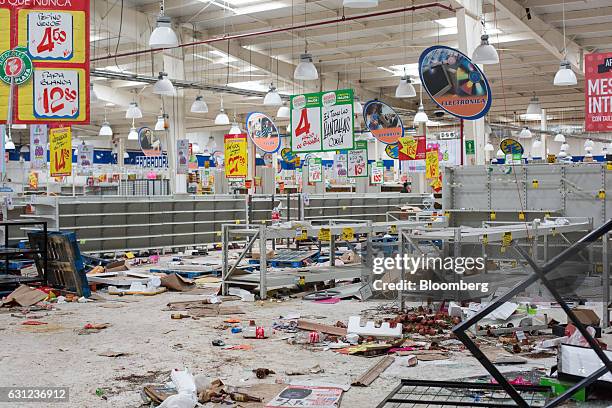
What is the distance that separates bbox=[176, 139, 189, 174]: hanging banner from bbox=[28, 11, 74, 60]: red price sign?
13653 mm

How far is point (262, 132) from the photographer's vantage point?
16438 millimetres

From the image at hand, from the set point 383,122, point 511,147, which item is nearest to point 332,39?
point 383,122

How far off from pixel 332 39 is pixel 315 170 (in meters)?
5.20

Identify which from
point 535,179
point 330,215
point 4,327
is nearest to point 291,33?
point 330,215

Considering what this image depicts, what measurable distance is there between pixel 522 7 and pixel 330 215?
8214 mm

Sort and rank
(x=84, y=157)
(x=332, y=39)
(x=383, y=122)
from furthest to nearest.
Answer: (x=84, y=157) → (x=332, y=39) → (x=383, y=122)

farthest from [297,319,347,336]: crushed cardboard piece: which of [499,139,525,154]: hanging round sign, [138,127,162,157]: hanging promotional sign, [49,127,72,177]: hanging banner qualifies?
[499,139,525,154]: hanging round sign

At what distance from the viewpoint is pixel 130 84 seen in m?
30.8

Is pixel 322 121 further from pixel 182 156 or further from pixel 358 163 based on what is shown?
pixel 182 156

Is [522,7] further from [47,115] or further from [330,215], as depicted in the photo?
[47,115]

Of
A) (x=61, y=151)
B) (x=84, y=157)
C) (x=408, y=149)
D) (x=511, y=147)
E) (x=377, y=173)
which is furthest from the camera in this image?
(x=377, y=173)

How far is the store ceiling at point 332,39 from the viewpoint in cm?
2000

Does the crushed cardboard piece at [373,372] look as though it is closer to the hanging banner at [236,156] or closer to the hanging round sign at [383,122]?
the hanging round sign at [383,122]

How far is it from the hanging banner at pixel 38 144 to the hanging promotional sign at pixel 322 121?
8.50m
